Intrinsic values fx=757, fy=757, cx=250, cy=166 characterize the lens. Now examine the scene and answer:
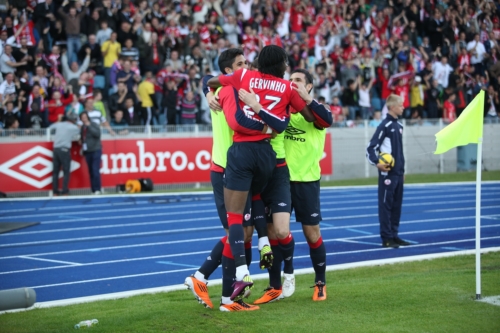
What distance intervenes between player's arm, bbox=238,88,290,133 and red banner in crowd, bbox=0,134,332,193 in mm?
13242

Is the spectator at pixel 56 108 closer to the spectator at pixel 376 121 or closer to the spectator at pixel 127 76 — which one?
the spectator at pixel 127 76

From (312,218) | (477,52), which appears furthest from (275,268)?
(477,52)

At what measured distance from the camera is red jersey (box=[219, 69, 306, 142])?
6508 mm

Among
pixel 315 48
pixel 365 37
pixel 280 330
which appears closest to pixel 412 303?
pixel 280 330

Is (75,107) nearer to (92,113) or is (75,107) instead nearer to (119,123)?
(92,113)

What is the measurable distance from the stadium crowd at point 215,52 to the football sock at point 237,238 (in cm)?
1332

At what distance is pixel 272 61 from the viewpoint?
6.59 m

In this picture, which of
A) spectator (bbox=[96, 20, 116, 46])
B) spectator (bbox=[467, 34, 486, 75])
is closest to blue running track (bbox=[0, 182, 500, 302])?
spectator (bbox=[96, 20, 116, 46])

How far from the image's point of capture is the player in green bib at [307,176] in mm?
7340

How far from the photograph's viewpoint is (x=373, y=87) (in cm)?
2550

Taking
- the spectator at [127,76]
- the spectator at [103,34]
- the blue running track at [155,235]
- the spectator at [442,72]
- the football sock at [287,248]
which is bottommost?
the blue running track at [155,235]

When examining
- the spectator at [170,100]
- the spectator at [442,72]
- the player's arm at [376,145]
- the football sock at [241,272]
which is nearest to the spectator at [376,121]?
the spectator at [442,72]

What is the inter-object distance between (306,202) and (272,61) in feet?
5.04

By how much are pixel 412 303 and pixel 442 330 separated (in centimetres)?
102
